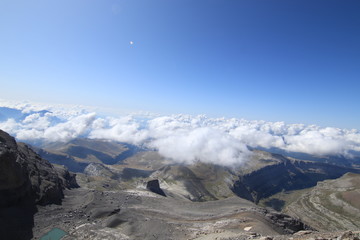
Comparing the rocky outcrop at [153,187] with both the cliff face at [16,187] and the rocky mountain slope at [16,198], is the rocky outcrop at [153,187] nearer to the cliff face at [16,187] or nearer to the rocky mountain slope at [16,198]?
the cliff face at [16,187]

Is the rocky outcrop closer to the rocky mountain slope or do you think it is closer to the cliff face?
the cliff face

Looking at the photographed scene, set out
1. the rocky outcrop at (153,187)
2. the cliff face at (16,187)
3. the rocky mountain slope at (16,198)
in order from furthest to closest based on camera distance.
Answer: the rocky outcrop at (153,187), the cliff face at (16,187), the rocky mountain slope at (16,198)

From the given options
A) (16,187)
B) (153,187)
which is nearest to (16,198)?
(16,187)

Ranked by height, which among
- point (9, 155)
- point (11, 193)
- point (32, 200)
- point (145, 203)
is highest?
point (9, 155)

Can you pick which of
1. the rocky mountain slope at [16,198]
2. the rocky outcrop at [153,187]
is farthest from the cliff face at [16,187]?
the rocky outcrop at [153,187]

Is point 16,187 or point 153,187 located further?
point 153,187

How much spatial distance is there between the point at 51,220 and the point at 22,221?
681 cm

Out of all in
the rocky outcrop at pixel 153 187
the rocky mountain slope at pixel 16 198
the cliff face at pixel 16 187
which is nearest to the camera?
the rocky mountain slope at pixel 16 198

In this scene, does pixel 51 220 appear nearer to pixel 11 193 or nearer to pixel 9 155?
pixel 11 193

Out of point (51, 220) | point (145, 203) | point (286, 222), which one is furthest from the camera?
point (145, 203)

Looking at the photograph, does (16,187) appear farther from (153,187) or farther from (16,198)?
(153,187)

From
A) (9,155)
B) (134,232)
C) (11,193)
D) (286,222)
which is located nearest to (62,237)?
(134,232)

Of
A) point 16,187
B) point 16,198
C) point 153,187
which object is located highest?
point 16,187

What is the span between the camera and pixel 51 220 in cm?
5550
